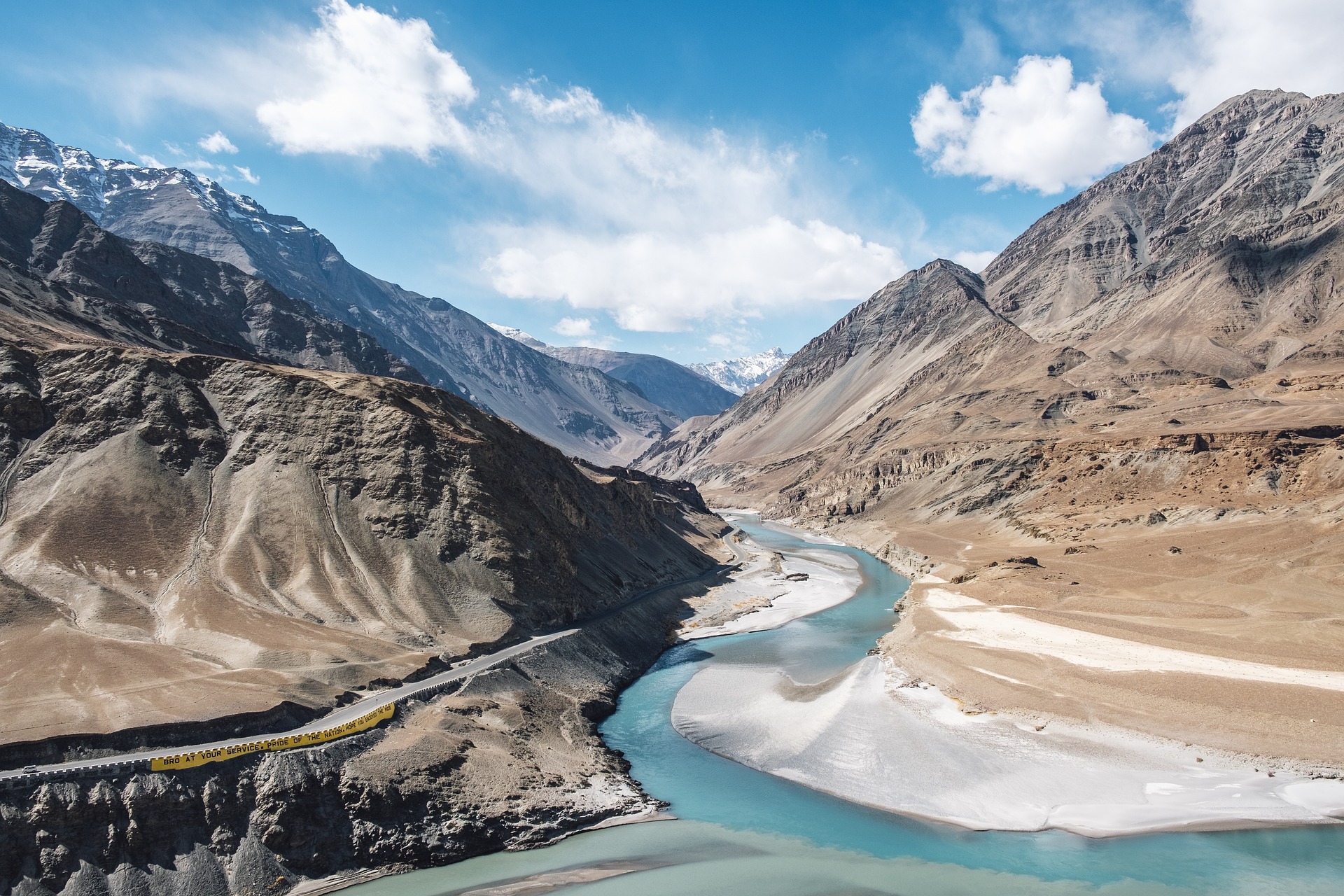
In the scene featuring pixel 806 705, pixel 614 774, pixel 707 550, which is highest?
pixel 707 550

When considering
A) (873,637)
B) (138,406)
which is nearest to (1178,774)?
(873,637)

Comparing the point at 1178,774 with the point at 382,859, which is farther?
the point at 1178,774

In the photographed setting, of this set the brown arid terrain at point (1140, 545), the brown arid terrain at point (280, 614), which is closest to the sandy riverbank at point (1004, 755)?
the brown arid terrain at point (1140, 545)

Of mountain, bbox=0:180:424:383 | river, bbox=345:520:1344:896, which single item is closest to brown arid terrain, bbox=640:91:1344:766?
river, bbox=345:520:1344:896

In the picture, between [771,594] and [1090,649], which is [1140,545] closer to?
[1090,649]

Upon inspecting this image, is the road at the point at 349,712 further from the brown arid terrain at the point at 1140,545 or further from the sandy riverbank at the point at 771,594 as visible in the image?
the brown arid terrain at the point at 1140,545

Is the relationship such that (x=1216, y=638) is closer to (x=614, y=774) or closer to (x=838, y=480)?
(x=614, y=774)

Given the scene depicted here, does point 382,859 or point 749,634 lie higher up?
point 749,634

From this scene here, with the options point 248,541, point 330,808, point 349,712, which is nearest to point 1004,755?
point 330,808
